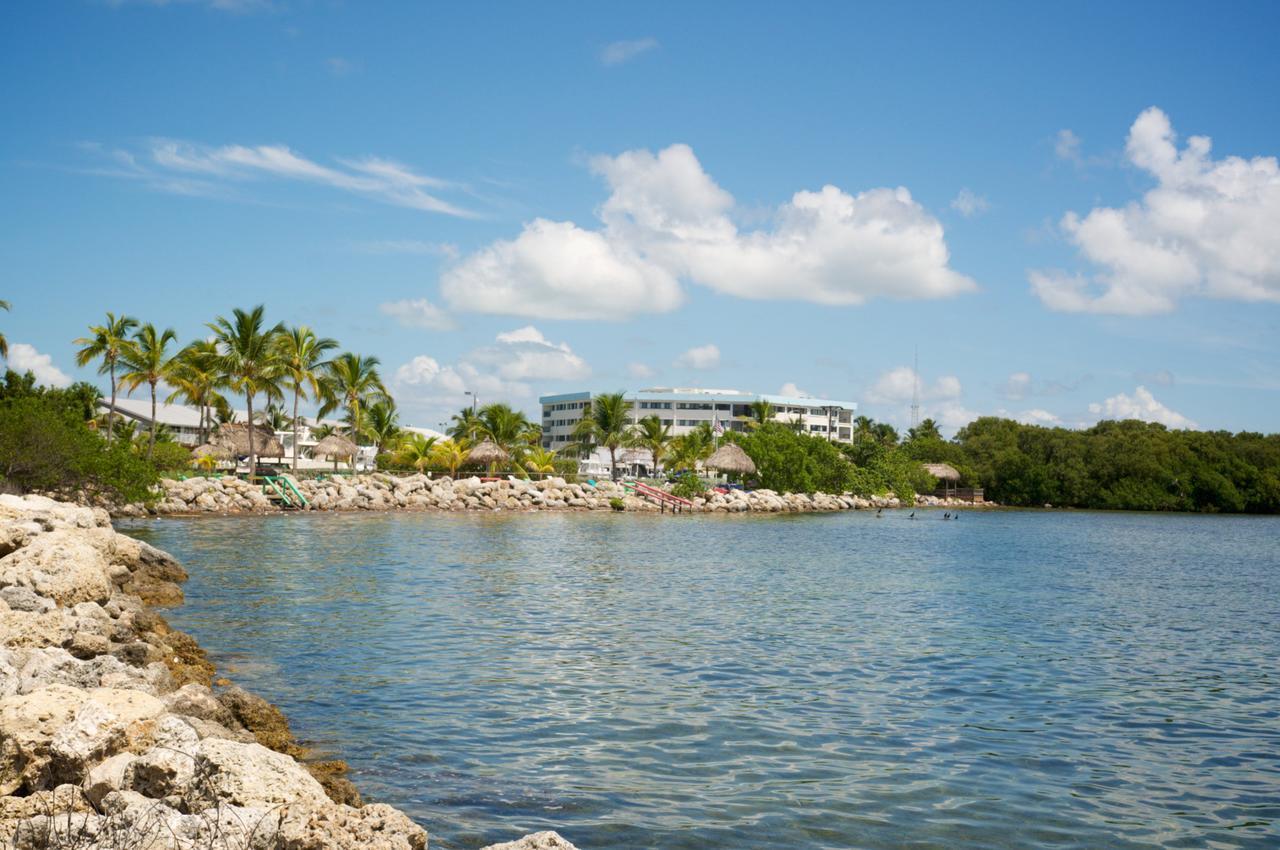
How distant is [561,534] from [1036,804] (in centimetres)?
3399

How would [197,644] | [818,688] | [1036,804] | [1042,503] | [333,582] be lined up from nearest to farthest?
1. [1036,804]
2. [818,688]
3. [197,644]
4. [333,582]
5. [1042,503]

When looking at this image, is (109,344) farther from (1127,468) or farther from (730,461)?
(1127,468)

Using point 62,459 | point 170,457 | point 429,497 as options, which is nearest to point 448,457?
point 429,497

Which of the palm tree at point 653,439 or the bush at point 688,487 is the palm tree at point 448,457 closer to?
the bush at point 688,487

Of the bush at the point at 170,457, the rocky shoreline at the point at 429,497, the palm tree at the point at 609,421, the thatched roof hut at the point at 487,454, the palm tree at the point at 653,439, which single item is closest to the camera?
the rocky shoreline at the point at 429,497

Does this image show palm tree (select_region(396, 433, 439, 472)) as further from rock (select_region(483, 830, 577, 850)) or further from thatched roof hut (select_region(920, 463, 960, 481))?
rock (select_region(483, 830, 577, 850))

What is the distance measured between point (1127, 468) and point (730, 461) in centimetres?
4831

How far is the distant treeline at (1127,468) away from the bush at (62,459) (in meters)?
80.9

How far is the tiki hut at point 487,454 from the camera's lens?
6550 centimetres

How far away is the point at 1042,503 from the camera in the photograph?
102125mm

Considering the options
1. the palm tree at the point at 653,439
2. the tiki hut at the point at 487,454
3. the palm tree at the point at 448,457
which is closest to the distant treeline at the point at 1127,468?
the palm tree at the point at 653,439

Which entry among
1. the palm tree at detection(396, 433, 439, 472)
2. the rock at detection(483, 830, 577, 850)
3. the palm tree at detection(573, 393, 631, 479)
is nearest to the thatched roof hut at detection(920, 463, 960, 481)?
the palm tree at detection(573, 393, 631, 479)

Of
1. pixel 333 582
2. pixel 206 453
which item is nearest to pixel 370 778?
pixel 333 582

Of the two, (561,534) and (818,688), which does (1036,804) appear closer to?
(818,688)
